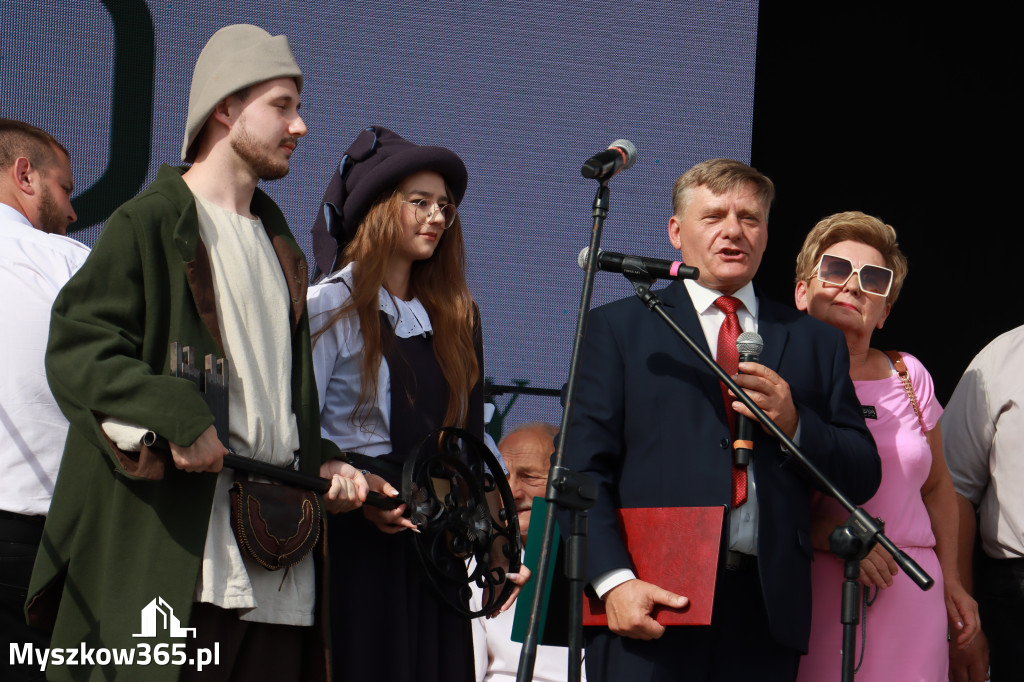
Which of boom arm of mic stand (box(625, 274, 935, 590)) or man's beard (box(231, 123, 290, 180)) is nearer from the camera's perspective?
boom arm of mic stand (box(625, 274, 935, 590))

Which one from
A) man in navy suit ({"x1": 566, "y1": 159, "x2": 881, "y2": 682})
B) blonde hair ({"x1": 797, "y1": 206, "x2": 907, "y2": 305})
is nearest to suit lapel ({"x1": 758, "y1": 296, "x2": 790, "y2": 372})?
man in navy suit ({"x1": 566, "y1": 159, "x2": 881, "y2": 682})

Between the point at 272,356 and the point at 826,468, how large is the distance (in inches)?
51.3

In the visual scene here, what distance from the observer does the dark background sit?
563 centimetres

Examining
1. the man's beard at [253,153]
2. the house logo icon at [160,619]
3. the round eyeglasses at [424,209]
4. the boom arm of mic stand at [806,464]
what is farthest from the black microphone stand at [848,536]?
the house logo icon at [160,619]

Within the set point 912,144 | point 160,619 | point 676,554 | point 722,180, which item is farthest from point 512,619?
point 912,144

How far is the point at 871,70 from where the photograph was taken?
568 centimetres

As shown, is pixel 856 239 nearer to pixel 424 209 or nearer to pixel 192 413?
pixel 424 209

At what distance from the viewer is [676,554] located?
2.81 m

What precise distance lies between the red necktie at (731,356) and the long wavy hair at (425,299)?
630 mm

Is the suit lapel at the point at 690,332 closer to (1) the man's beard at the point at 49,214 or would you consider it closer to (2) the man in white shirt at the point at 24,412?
(2) the man in white shirt at the point at 24,412

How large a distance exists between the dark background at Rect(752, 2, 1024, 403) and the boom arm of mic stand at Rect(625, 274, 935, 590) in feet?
9.48

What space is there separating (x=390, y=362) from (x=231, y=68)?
0.79 meters

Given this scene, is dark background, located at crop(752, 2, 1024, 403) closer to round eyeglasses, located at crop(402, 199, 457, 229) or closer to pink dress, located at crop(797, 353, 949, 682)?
pink dress, located at crop(797, 353, 949, 682)

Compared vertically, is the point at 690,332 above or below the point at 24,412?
above
